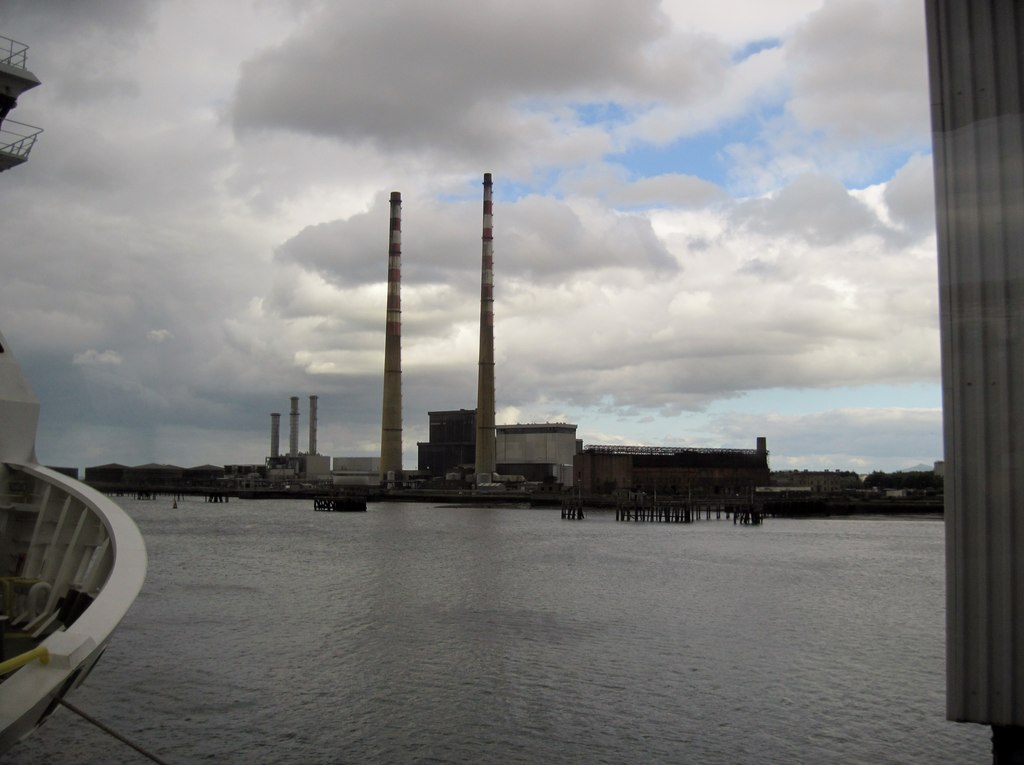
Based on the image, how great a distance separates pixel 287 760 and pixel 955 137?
11.5 metres

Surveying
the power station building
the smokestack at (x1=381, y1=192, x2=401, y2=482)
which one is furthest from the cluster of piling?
the power station building

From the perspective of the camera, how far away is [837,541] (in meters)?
60.5

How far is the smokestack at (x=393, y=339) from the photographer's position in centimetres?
10162

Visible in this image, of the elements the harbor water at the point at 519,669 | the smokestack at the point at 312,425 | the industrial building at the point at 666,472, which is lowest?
the harbor water at the point at 519,669

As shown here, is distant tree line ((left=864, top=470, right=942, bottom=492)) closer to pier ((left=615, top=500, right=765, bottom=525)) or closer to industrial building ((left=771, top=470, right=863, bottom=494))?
industrial building ((left=771, top=470, right=863, bottom=494))

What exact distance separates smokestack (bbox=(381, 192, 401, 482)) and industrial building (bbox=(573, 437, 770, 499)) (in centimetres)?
2679

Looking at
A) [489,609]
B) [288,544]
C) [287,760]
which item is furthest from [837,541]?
[287,760]

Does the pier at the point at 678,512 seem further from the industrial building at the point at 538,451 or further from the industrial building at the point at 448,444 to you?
the industrial building at the point at 448,444

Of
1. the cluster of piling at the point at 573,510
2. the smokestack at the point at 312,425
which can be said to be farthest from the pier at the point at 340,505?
the smokestack at the point at 312,425

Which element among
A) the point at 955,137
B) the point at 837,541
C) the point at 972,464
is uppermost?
the point at 955,137

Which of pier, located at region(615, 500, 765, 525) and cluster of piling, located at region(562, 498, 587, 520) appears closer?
pier, located at region(615, 500, 765, 525)

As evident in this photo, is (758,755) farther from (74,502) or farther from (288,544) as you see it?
(288,544)

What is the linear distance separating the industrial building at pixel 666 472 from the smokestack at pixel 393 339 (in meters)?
26.8

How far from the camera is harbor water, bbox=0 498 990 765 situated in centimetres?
1314
